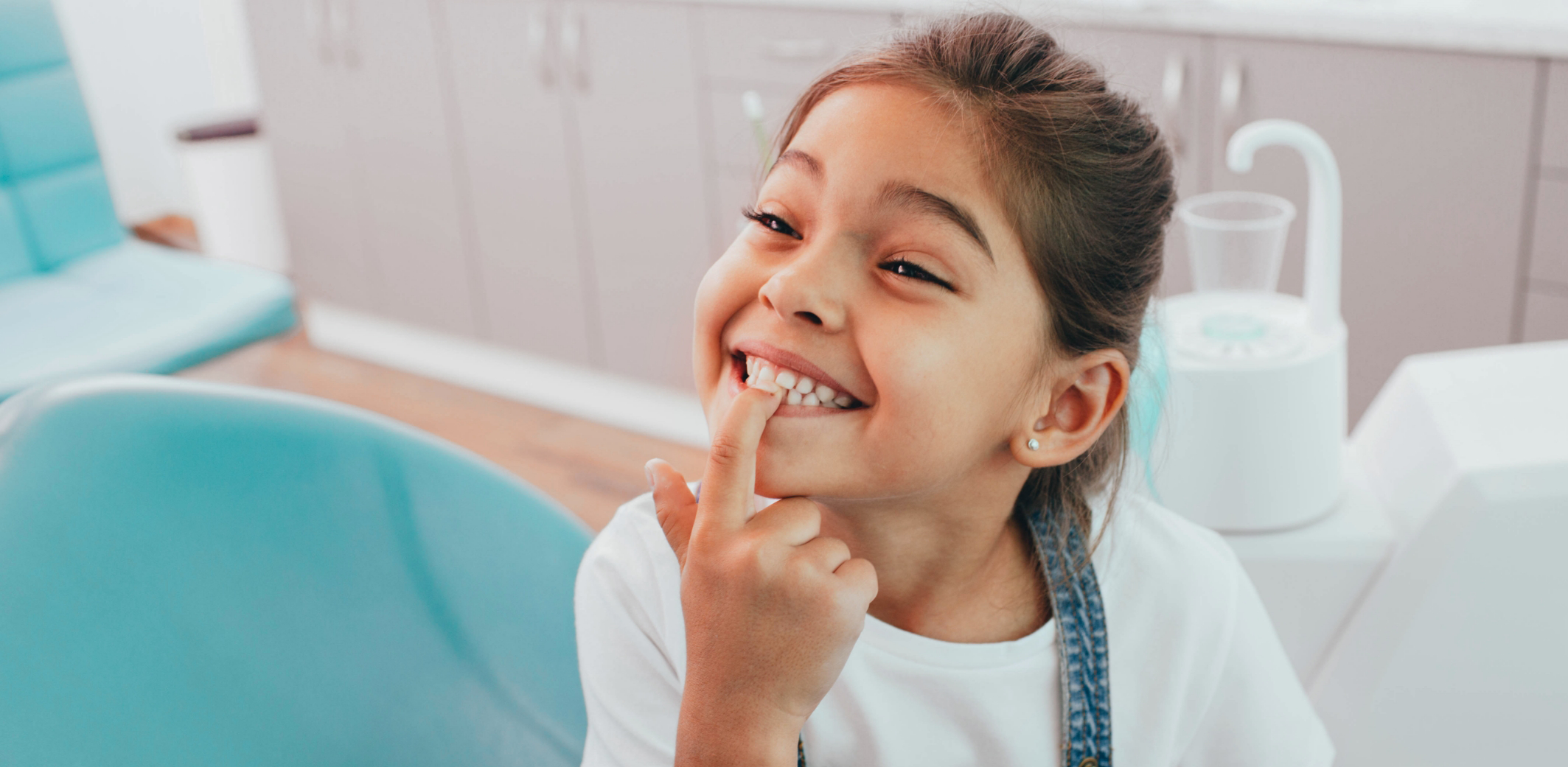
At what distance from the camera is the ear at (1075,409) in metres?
0.81

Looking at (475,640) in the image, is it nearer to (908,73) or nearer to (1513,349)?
(908,73)

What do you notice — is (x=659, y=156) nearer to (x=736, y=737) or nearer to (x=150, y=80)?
(x=736, y=737)

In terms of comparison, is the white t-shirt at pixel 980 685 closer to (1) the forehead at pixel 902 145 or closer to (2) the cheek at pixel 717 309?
(2) the cheek at pixel 717 309

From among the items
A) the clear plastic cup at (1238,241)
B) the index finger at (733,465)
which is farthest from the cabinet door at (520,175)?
the index finger at (733,465)

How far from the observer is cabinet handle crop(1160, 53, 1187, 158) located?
1.98 meters

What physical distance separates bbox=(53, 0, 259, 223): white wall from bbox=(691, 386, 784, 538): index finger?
3.96 metres

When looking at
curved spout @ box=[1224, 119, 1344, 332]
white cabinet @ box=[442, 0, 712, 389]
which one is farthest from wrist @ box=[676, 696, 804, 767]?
white cabinet @ box=[442, 0, 712, 389]

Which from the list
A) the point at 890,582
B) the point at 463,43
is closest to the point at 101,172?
the point at 463,43

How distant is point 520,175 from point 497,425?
571 mm

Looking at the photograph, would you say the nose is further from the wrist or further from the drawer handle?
the drawer handle

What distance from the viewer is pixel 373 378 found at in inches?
133

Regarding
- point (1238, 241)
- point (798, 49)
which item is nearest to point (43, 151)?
point (798, 49)

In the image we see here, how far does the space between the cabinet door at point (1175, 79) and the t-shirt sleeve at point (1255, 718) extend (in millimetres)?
1185

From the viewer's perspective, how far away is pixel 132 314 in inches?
89.2
